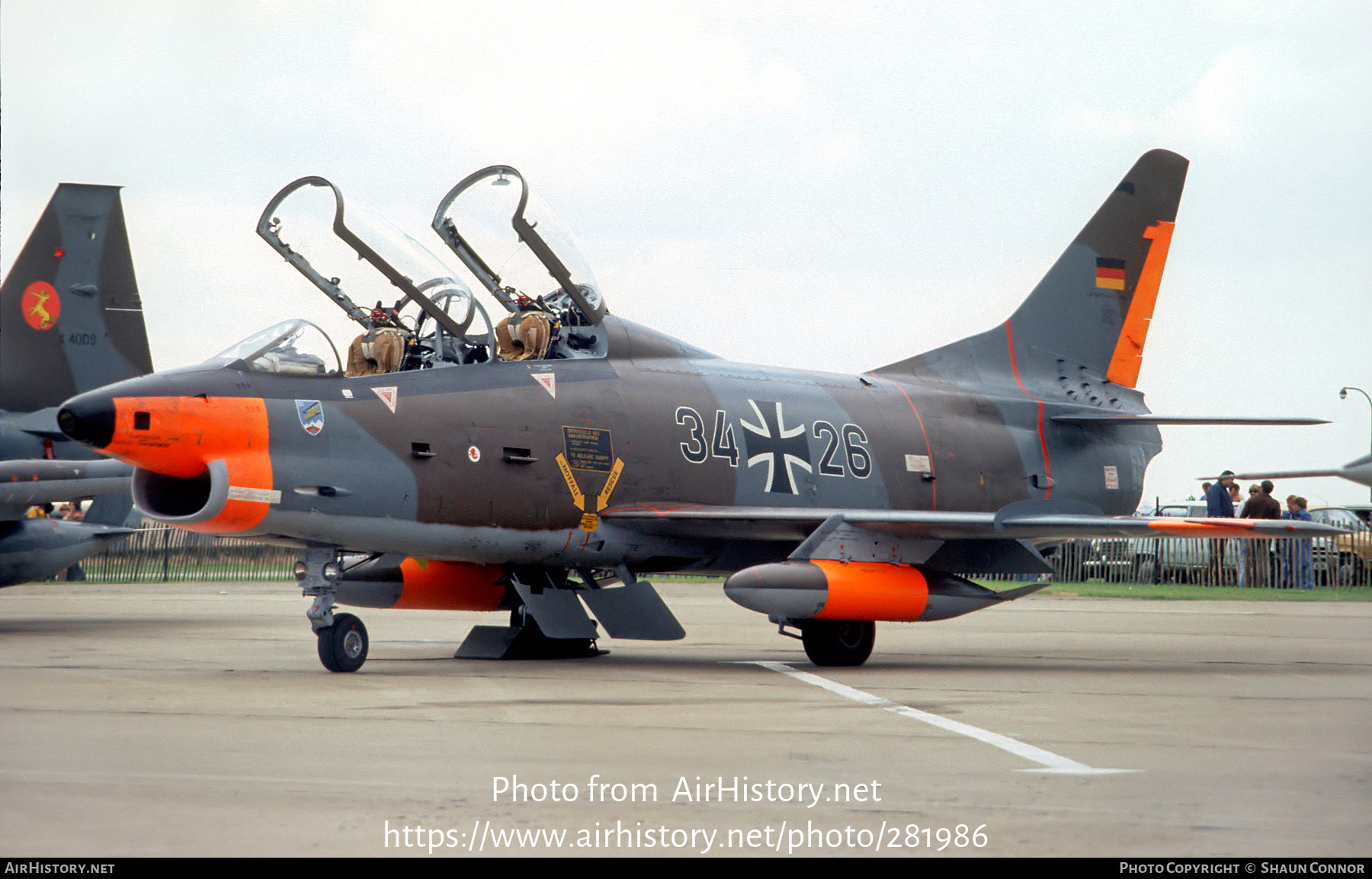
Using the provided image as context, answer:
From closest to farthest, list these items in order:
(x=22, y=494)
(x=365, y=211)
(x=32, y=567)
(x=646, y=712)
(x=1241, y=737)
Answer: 1. (x=1241, y=737)
2. (x=646, y=712)
3. (x=365, y=211)
4. (x=22, y=494)
5. (x=32, y=567)

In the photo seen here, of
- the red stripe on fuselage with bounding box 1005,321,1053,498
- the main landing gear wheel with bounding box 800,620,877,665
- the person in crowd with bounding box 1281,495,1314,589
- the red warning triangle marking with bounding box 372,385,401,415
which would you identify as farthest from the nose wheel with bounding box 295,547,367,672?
the person in crowd with bounding box 1281,495,1314,589

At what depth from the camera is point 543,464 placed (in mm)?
10492

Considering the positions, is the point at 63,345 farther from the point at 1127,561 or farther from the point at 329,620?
the point at 1127,561

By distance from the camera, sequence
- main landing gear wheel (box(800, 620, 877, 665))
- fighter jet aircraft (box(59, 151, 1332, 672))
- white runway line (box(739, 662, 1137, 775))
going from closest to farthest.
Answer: white runway line (box(739, 662, 1137, 775)), fighter jet aircraft (box(59, 151, 1332, 672)), main landing gear wheel (box(800, 620, 877, 665))

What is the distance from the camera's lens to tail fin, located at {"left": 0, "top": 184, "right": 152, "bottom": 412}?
15.1 metres

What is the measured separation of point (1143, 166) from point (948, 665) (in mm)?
7566

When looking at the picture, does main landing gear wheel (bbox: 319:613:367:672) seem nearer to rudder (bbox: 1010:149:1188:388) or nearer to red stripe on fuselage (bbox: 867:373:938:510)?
red stripe on fuselage (bbox: 867:373:938:510)

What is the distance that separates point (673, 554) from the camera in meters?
11.4

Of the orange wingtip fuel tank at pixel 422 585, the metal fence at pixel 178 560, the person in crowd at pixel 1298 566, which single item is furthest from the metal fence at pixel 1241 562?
the metal fence at pixel 178 560

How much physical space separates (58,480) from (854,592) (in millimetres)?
8354

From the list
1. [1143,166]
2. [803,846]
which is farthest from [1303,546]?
[803,846]

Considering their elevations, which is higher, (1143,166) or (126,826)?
(1143,166)

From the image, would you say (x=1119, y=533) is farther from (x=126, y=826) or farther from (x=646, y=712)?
(x=126, y=826)

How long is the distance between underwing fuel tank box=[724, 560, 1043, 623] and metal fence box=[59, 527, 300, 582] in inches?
854
